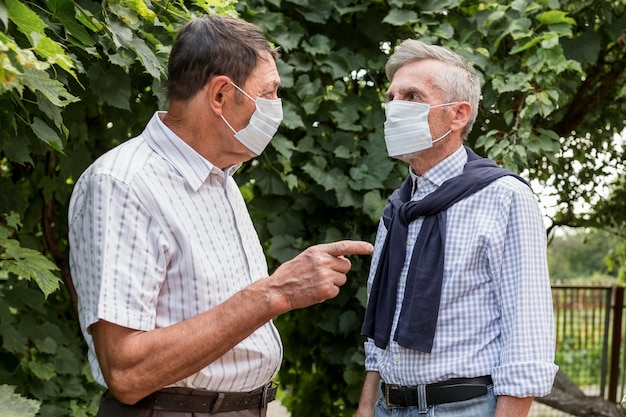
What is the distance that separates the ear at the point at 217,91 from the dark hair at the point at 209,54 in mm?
14

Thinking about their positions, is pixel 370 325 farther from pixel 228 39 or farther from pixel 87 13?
pixel 87 13

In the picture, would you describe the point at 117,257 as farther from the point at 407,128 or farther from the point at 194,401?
the point at 407,128

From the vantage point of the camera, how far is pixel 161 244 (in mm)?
1839

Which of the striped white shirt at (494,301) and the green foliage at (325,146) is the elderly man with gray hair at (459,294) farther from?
the green foliage at (325,146)

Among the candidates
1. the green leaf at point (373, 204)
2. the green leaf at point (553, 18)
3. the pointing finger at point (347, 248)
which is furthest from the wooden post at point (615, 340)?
the pointing finger at point (347, 248)

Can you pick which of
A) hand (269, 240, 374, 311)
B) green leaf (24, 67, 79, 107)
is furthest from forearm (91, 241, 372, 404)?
green leaf (24, 67, 79, 107)

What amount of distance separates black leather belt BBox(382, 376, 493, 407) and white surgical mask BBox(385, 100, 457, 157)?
2.44ft

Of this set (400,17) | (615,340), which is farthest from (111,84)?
(615,340)

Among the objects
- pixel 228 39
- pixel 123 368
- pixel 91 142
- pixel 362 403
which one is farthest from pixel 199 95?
pixel 91 142

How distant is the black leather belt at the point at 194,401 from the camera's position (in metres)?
1.92

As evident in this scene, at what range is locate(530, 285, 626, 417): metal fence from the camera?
7641 millimetres

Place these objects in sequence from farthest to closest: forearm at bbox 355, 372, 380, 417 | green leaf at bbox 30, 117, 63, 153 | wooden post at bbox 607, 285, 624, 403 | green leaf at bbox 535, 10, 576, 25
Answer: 1. wooden post at bbox 607, 285, 624, 403
2. green leaf at bbox 535, 10, 576, 25
3. forearm at bbox 355, 372, 380, 417
4. green leaf at bbox 30, 117, 63, 153

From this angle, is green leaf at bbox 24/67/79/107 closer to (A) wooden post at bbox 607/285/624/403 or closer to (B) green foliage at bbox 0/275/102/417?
(B) green foliage at bbox 0/275/102/417

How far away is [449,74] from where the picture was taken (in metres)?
2.65
